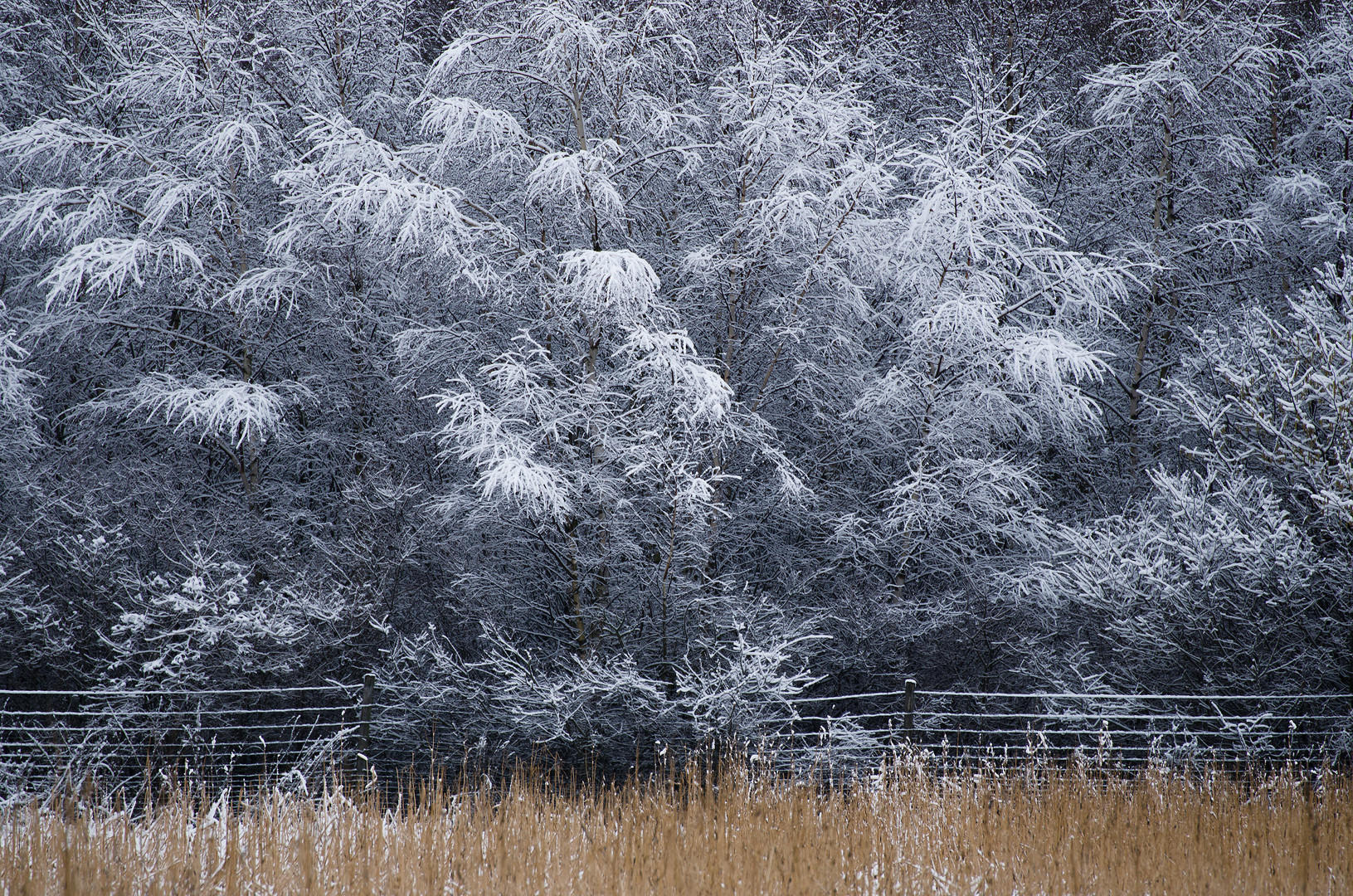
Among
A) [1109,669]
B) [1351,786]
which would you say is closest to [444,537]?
[1109,669]

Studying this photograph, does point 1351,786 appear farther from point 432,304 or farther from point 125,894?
point 432,304

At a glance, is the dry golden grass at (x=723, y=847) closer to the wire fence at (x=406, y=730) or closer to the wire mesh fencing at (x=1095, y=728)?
the wire mesh fencing at (x=1095, y=728)

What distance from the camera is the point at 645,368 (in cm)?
823

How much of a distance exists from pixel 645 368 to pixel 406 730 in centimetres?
387

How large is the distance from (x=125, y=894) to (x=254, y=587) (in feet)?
19.4

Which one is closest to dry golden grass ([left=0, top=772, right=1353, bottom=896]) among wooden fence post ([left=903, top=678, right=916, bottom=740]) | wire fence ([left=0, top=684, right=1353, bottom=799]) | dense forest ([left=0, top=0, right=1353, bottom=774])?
wire fence ([left=0, top=684, right=1353, bottom=799])

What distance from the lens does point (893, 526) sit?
9562 millimetres

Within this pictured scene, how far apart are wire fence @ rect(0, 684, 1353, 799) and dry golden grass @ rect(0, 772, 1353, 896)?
60.3 inches

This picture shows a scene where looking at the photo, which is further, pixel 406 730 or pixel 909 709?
pixel 406 730

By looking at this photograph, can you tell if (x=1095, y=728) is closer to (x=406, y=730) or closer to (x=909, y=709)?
(x=909, y=709)

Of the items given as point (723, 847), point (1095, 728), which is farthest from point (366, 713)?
point (1095, 728)

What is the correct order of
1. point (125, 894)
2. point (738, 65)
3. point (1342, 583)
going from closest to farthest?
point (125, 894), point (1342, 583), point (738, 65)

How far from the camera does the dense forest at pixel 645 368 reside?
770 cm

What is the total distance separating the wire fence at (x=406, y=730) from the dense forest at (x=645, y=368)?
0.22 metres
